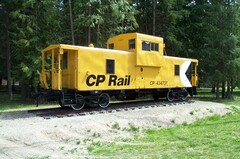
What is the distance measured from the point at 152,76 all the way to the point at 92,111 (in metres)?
4.77

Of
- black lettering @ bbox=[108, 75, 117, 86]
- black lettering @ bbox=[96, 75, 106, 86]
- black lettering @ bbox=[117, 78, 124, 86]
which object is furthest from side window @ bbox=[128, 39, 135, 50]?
black lettering @ bbox=[96, 75, 106, 86]

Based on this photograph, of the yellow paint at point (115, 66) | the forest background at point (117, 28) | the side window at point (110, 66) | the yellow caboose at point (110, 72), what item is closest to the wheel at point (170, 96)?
the yellow caboose at point (110, 72)

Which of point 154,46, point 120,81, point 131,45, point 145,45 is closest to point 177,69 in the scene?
point 154,46

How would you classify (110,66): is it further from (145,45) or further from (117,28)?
(117,28)

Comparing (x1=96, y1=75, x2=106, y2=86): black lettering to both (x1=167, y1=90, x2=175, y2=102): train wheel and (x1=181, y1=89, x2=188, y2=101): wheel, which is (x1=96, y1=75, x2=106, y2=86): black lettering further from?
(x1=181, y1=89, x2=188, y2=101): wheel

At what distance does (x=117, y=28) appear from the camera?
2347 centimetres

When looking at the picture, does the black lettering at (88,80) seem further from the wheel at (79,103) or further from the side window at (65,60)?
the side window at (65,60)

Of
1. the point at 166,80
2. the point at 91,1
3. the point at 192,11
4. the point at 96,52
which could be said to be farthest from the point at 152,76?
the point at 192,11

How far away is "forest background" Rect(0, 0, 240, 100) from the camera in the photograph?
2155 centimetres

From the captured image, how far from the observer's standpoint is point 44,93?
12594 mm

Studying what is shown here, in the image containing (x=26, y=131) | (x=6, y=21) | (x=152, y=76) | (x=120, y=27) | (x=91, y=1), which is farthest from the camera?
(x=6, y=21)

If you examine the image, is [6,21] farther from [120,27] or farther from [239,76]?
[239,76]

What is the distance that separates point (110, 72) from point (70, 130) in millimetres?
5172

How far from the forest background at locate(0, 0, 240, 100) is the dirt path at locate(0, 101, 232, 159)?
10601 mm
